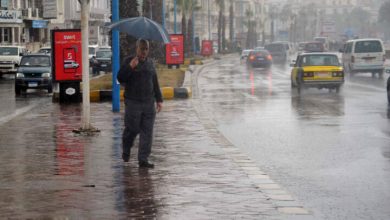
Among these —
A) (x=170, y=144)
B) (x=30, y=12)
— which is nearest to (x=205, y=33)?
(x=30, y=12)

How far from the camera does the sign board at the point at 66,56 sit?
25734 millimetres

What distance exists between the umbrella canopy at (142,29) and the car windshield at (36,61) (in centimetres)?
2185

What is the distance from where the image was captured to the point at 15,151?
14289 mm

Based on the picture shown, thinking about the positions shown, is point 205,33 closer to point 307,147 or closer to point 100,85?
point 100,85

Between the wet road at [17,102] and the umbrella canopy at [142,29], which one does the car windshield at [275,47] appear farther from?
the umbrella canopy at [142,29]

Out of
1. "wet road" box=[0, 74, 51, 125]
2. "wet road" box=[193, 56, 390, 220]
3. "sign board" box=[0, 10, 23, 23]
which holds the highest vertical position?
"sign board" box=[0, 10, 23, 23]

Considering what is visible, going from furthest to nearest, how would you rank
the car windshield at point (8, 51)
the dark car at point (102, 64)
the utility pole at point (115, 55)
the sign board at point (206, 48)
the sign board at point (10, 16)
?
the sign board at point (206, 48)
the sign board at point (10, 16)
the dark car at point (102, 64)
the car windshield at point (8, 51)
the utility pole at point (115, 55)

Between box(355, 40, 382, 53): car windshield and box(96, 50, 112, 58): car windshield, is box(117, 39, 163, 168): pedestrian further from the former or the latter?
box(96, 50, 112, 58): car windshield

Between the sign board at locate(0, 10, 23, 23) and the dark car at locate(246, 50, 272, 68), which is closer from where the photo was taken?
the dark car at locate(246, 50, 272, 68)

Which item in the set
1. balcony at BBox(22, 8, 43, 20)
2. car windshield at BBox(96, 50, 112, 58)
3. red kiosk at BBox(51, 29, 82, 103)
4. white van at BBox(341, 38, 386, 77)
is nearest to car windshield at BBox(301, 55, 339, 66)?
red kiosk at BBox(51, 29, 82, 103)

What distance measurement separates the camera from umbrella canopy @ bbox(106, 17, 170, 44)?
12758 millimetres

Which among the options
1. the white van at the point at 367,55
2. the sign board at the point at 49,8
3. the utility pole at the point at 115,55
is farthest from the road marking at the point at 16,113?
the sign board at the point at 49,8

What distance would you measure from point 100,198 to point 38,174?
84.5 inches

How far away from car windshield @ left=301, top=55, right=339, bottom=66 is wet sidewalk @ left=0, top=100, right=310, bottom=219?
14937mm
